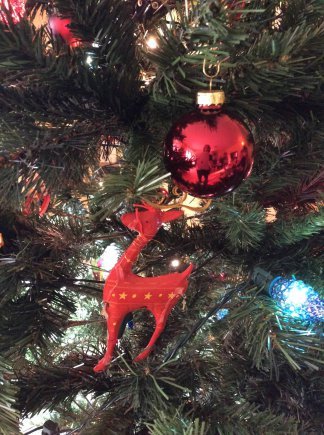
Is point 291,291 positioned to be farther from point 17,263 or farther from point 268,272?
point 17,263

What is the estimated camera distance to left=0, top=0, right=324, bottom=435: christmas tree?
1.02 feet

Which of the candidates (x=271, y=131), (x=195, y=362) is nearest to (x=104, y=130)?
(x=271, y=131)

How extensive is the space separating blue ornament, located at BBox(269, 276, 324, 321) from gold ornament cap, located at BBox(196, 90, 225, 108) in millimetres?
245

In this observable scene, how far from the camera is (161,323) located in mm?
467

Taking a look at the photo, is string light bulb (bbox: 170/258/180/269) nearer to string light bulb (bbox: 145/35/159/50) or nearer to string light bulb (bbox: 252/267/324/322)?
string light bulb (bbox: 252/267/324/322)

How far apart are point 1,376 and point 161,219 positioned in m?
0.21

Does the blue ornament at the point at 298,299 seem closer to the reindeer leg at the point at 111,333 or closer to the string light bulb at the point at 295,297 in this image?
the string light bulb at the point at 295,297

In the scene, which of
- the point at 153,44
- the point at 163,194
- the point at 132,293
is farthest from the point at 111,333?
the point at 153,44

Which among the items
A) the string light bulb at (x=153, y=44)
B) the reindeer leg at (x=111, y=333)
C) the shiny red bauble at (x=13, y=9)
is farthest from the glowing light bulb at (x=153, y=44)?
the reindeer leg at (x=111, y=333)

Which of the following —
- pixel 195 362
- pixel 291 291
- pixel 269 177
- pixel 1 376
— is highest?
pixel 269 177

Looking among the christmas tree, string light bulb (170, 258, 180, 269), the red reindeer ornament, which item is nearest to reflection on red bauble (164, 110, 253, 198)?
the christmas tree

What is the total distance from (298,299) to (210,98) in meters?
0.26

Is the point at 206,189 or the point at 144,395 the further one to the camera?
the point at 144,395

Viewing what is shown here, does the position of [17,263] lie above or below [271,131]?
below
